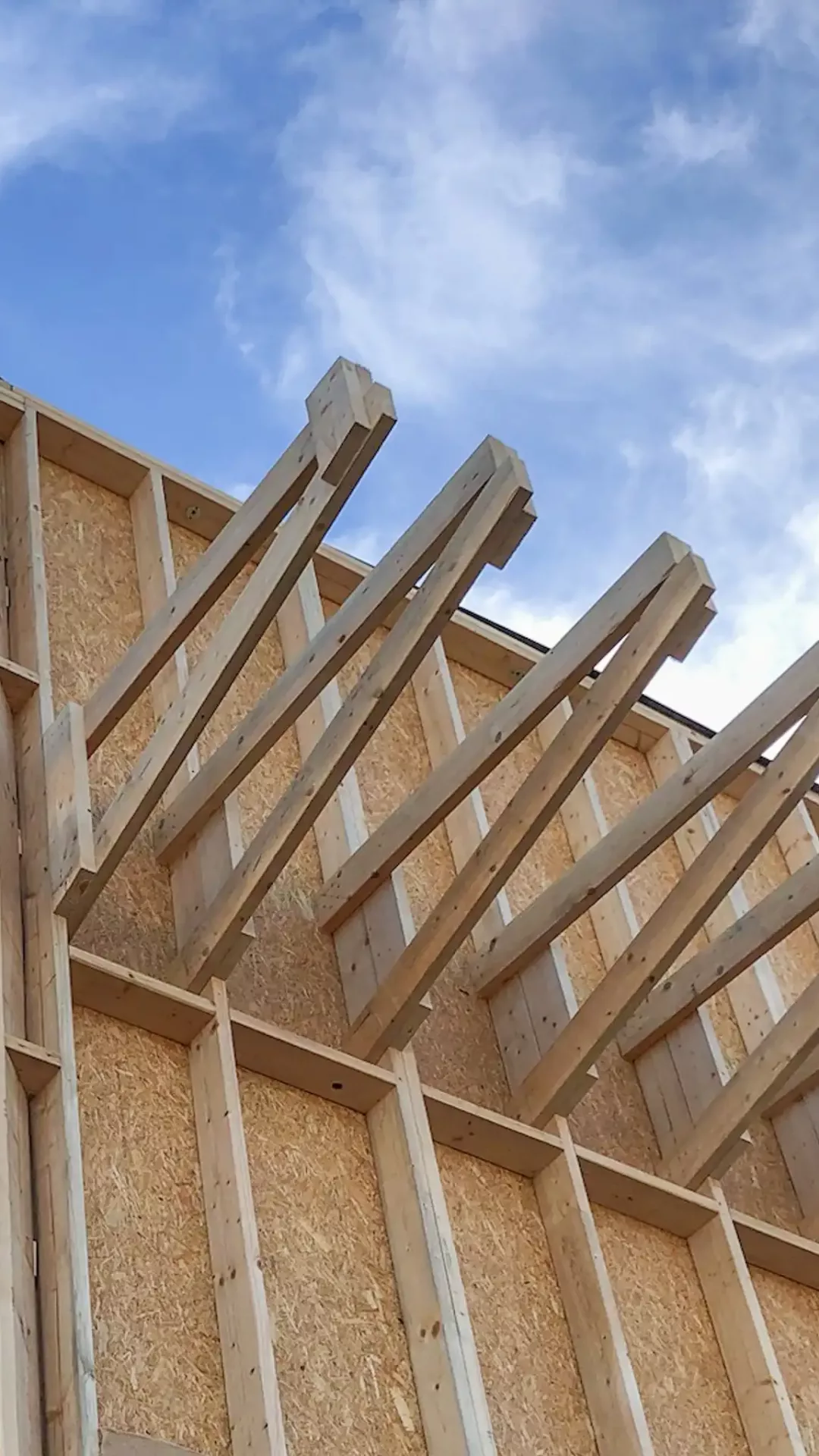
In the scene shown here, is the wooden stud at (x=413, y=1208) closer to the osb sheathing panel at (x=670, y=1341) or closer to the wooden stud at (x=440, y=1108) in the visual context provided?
the wooden stud at (x=440, y=1108)

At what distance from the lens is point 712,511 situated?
9.50m

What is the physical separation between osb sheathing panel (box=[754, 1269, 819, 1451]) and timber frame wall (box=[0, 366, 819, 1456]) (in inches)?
0.7

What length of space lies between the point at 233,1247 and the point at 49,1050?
670mm

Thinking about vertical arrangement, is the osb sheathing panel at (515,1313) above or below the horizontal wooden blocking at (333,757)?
below

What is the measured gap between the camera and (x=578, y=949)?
6699mm

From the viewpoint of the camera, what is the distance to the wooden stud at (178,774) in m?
5.36

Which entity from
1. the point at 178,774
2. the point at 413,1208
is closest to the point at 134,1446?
the point at 413,1208

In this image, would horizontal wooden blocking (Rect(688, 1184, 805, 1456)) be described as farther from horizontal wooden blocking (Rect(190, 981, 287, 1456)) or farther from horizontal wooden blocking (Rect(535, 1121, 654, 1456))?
horizontal wooden blocking (Rect(190, 981, 287, 1456))

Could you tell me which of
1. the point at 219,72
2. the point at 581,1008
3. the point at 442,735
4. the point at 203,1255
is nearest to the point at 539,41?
the point at 219,72

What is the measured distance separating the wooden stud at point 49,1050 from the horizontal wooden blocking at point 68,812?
0.08 meters

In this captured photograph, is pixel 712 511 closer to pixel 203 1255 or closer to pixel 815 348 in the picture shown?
pixel 815 348

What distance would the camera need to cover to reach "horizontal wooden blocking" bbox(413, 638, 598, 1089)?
5891 mm

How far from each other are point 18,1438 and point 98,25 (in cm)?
742

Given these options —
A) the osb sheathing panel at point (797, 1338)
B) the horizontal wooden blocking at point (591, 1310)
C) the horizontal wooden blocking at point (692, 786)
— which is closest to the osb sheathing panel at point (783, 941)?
the osb sheathing panel at point (797, 1338)
